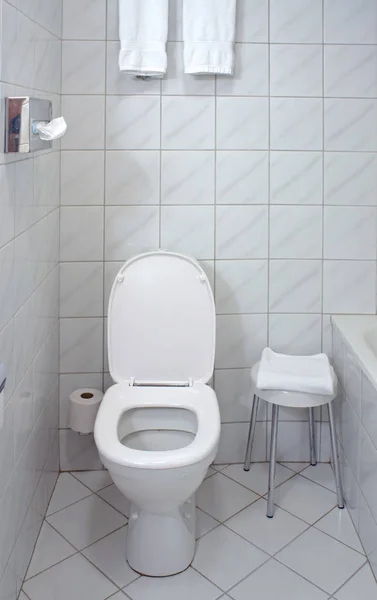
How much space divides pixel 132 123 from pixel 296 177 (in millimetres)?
646

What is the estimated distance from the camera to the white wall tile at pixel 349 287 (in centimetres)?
254

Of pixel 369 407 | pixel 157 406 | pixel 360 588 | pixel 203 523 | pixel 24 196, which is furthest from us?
pixel 203 523

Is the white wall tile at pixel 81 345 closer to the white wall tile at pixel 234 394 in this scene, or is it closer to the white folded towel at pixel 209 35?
the white wall tile at pixel 234 394

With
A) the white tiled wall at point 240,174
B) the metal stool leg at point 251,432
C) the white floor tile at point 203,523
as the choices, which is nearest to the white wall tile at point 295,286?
the white tiled wall at point 240,174

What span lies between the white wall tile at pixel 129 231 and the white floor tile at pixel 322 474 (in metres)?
1.07

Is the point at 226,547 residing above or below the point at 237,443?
below

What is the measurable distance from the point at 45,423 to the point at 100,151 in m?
1.01

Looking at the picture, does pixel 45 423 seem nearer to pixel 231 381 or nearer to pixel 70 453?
pixel 70 453

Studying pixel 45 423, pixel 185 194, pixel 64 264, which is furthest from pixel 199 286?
pixel 45 423

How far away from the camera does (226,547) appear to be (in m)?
2.12

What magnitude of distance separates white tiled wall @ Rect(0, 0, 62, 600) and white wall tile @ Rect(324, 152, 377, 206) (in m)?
1.02

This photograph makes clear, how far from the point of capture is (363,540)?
211 centimetres

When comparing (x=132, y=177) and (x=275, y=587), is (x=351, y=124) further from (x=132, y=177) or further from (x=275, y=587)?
(x=275, y=587)

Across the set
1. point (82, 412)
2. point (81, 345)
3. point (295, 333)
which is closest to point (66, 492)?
point (82, 412)
